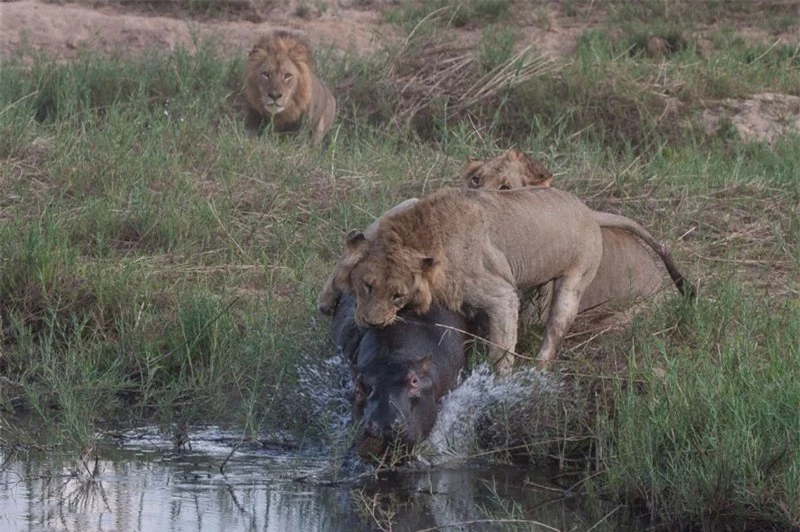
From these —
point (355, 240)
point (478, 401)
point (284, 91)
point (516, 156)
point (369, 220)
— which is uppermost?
point (355, 240)

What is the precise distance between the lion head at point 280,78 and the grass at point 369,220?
0.24 metres

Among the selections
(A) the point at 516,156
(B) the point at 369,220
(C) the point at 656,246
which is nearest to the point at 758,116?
(B) the point at 369,220

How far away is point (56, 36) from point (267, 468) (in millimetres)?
7934

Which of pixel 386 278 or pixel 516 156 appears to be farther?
pixel 516 156

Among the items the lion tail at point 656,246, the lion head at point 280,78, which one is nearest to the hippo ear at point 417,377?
the lion tail at point 656,246

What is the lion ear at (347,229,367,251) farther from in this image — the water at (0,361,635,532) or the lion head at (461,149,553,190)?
the lion head at (461,149,553,190)

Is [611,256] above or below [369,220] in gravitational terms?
above

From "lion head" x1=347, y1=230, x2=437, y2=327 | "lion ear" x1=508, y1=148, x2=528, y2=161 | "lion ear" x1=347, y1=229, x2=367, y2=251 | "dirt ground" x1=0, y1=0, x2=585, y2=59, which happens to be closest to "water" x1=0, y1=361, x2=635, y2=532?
"lion head" x1=347, y1=230, x2=437, y2=327

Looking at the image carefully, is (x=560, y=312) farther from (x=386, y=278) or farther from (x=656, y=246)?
(x=386, y=278)

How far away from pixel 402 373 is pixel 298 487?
565 millimetres

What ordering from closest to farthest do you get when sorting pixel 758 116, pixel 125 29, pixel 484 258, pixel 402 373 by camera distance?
pixel 402 373 → pixel 484 258 → pixel 758 116 → pixel 125 29

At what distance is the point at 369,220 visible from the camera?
8219mm

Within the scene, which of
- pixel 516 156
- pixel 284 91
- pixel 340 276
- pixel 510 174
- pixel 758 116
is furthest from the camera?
pixel 284 91

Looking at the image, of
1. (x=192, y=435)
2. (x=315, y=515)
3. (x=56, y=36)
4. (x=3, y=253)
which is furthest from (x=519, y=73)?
(x=315, y=515)
